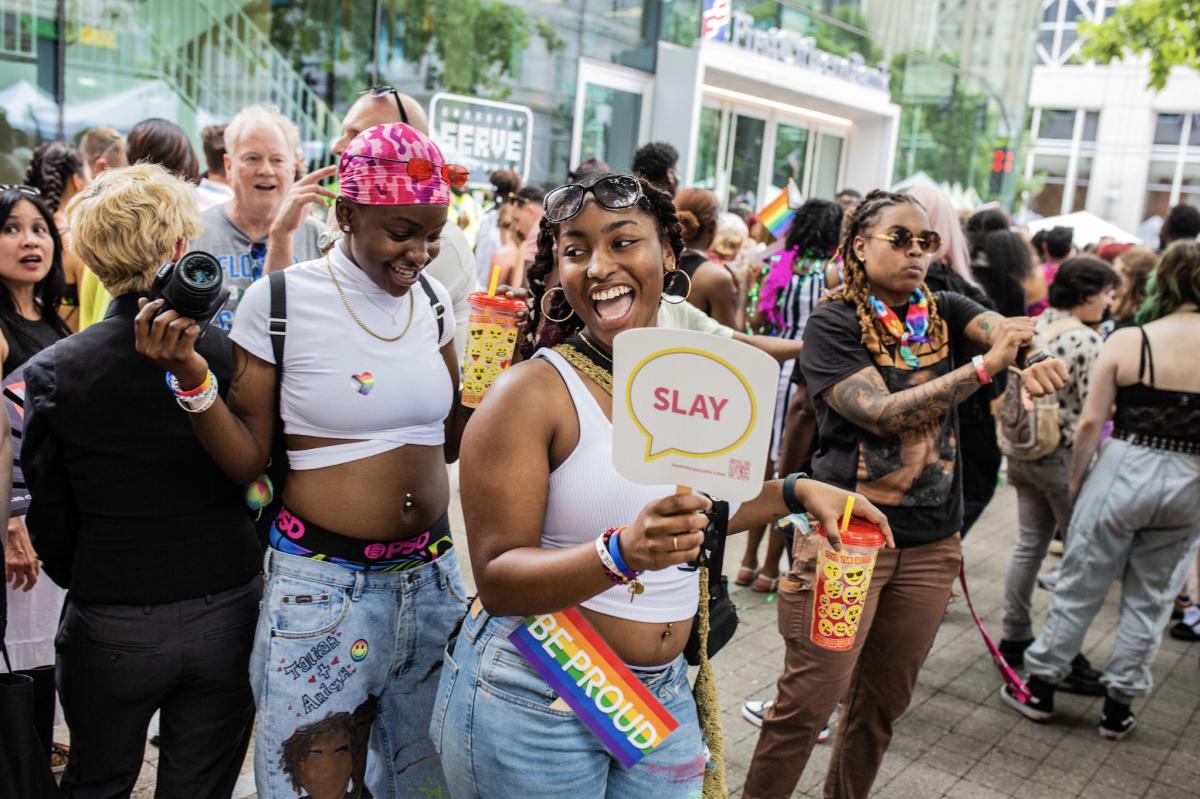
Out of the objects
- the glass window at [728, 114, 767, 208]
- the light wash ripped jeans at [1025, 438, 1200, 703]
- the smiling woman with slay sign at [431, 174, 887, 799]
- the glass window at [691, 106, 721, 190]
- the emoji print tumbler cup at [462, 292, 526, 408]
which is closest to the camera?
the smiling woman with slay sign at [431, 174, 887, 799]

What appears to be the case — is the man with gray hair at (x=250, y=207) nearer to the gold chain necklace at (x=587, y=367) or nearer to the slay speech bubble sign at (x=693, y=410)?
the gold chain necklace at (x=587, y=367)

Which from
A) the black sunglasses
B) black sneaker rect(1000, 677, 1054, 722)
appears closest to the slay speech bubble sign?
the black sunglasses

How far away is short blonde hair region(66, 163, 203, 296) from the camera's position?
86.2 inches

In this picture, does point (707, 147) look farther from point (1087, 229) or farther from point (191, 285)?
point (191, 285)

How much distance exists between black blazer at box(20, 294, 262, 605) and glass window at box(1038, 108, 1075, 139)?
45.4 m

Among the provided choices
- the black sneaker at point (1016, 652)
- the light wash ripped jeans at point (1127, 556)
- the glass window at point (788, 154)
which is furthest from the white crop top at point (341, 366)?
the glass window at point (788, 154)

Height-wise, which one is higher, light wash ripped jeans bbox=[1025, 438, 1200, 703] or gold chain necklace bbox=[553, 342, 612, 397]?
gold chain necklace bbox=[553, 342, 612, 397]

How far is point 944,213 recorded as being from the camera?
13.3ft

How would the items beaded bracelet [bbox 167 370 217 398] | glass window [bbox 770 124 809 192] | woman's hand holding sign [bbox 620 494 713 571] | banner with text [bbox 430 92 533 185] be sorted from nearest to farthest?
woman's hand holding sign [bbox 620 494 713 571] → beaded bracelet [bbox 167 370 217 398] → banner with text [bbox 430 92 533 185] → glass window [bbox 770 124 809 192]

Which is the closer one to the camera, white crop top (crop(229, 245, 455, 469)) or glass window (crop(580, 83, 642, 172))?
white crop top (crop(229, 245, 455, 469))

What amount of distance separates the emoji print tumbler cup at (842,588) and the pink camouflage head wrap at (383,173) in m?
1.36

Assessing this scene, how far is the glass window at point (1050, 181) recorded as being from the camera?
41.0m

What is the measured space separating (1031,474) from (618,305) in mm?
3789

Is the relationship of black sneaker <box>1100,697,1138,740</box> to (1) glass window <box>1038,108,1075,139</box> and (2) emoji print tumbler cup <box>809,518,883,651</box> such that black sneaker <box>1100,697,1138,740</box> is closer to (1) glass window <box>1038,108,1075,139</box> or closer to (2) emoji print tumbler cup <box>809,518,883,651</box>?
(2) emoji print tumbler cup <box>809,518,883,651</box>
